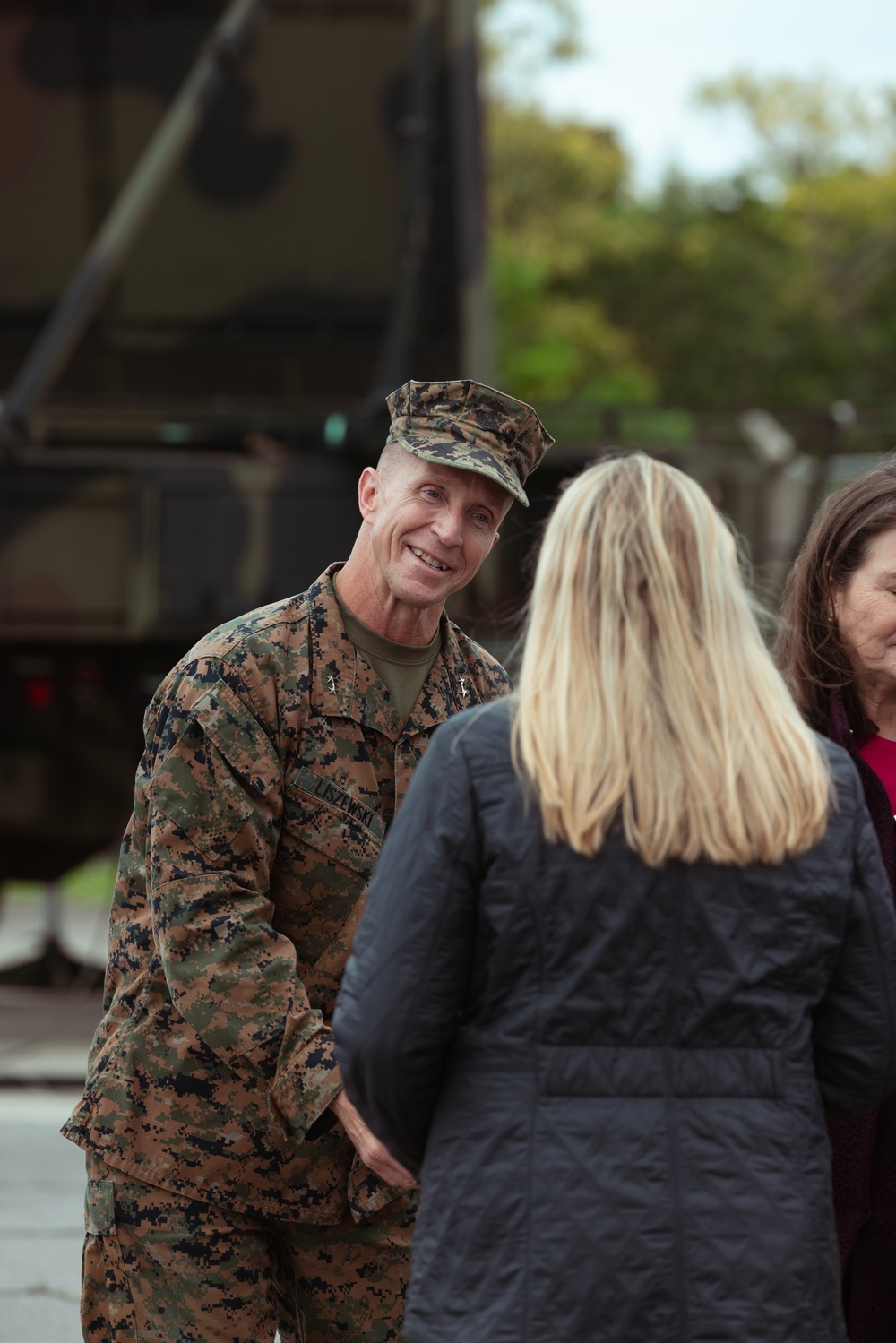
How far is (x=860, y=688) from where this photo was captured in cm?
262

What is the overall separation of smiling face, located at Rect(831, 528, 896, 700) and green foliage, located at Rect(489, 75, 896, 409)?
24.4m

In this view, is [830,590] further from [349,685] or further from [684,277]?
[684,277]

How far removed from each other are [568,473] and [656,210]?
82.5 feet

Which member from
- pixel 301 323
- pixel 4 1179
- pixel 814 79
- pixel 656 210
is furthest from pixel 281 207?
pixel 814 79

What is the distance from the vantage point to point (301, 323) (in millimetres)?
8320

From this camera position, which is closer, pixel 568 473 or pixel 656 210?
pixel 568 473

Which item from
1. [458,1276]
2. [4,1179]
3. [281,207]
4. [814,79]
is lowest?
[4,1179]

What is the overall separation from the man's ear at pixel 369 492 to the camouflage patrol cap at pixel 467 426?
0.08 meters

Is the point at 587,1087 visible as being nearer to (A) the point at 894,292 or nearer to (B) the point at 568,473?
(B) the point at 568,473

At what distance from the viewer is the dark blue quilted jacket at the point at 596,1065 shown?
5.46 feet

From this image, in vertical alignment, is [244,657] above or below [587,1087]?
above

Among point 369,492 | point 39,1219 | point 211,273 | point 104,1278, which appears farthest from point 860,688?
point 211,273

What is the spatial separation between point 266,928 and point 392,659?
18.5 inches

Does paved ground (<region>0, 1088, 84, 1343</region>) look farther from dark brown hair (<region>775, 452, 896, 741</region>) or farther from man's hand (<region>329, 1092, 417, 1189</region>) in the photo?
dark brown hair (<region>775, 452, 896, 741</region>)
